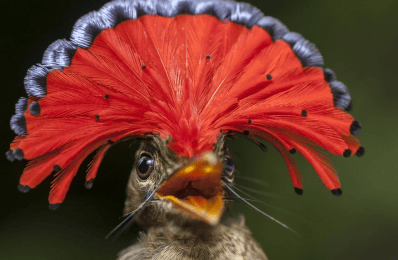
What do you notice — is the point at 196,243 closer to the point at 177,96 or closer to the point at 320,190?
the point at 177,96

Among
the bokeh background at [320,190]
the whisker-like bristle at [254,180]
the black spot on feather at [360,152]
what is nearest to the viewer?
the black spot on feather at [360,152]

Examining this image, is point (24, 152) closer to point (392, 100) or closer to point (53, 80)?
point (53, 80)

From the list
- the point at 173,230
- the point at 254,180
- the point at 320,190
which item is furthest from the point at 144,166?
the point at 320,190

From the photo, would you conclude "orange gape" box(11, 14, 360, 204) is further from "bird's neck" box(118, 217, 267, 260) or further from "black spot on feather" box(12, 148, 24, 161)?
"bird's neck" box(118, 217, 267, 260)

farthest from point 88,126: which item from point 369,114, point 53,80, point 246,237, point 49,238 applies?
point 369,114

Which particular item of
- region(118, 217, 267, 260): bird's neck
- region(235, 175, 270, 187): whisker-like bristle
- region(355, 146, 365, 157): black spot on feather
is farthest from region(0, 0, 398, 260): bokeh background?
region(355, 146, 365, 157): black spot on feather

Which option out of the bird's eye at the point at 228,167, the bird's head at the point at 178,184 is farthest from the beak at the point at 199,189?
the bird's eye at the point at 228,167

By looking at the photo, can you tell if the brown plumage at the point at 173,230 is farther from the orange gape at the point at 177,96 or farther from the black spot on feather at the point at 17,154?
the black spot on feather at the point at 17,154
